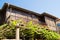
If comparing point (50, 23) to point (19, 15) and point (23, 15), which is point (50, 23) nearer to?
point (23, 15)

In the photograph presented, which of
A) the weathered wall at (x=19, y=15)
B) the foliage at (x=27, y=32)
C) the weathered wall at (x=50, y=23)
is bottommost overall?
the foliage at (x=27, y=32)

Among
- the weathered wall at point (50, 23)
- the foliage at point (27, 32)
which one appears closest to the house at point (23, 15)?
the weathered wall at point (50, 23)

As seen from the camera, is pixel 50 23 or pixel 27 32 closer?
pixel 27 32

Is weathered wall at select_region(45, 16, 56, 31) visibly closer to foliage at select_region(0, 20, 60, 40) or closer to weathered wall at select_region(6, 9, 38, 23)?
weathered wall at select_region(6, 9, 38, 23)

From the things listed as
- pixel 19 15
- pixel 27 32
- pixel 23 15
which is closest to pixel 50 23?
pixel 23 15

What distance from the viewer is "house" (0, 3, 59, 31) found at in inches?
657

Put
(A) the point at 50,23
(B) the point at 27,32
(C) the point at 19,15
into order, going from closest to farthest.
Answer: (B) the point at 27,32, (C) the point at 19,15, (A) the point at 50,23

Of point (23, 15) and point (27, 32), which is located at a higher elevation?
point (23, 15)

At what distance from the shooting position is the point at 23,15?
59.3 ft

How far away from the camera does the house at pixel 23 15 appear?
657 inches

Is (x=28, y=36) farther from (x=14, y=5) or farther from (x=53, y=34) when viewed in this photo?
(x=14, y=5)

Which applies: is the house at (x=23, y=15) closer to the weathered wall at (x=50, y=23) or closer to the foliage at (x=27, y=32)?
the weathered wall at (x=50, y=23)

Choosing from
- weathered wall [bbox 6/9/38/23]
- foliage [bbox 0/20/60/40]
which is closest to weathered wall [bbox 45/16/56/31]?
weathered wall [bbox 6/9/38/23]

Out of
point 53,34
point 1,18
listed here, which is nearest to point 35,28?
point 53,34
